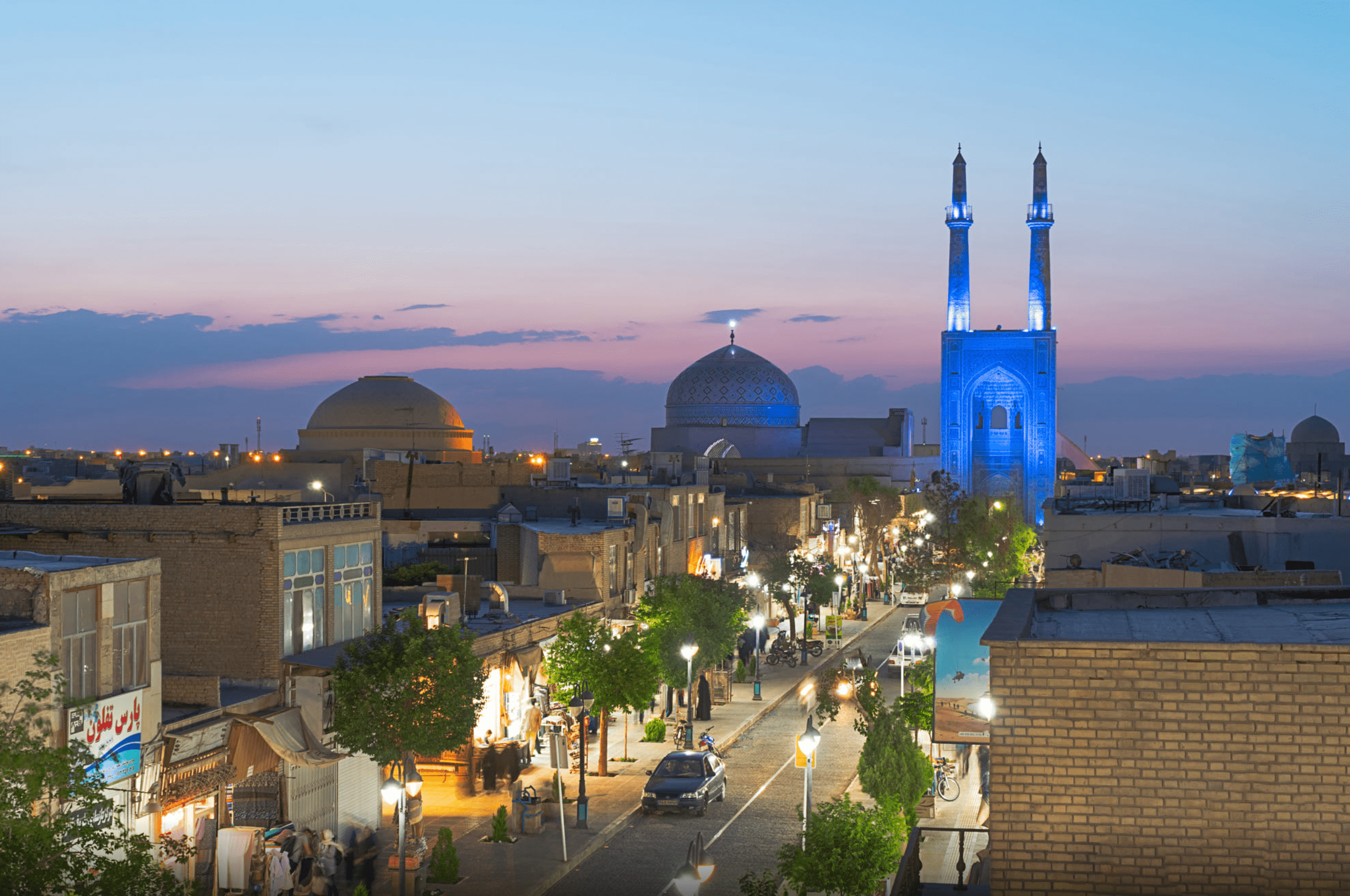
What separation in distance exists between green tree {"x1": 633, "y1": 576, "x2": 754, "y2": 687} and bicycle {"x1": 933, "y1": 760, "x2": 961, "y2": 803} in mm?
6748

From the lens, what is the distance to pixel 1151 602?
13484 mm

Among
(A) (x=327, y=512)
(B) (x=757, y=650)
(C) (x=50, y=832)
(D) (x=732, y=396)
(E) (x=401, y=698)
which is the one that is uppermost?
(D) (x=732, y=396)

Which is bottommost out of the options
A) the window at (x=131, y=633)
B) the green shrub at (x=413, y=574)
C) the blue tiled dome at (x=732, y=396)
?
the green shrub at (x=413, y=574)

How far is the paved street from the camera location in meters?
20.0

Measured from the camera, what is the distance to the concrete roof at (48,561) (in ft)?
51.4

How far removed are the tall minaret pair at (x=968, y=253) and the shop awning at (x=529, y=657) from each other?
67.0 meters

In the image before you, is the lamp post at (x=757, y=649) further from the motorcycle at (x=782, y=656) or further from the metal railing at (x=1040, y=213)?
the metal railing at (x=1040, y=213)

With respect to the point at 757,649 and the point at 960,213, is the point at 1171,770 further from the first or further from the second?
the point at 960,213

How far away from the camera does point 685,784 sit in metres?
23.9

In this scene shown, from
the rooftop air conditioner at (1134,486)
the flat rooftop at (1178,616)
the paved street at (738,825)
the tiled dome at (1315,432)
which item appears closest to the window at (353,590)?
the paved street at (738,825)

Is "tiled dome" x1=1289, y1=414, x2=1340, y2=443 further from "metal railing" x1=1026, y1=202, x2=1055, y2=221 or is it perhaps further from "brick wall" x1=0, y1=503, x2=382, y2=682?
"brick wall" x1=0, y1=503, x2=382, y2=682

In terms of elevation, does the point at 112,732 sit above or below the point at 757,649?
above

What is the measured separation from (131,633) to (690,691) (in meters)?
15.6

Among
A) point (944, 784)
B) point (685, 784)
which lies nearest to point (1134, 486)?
point (944, 784)
